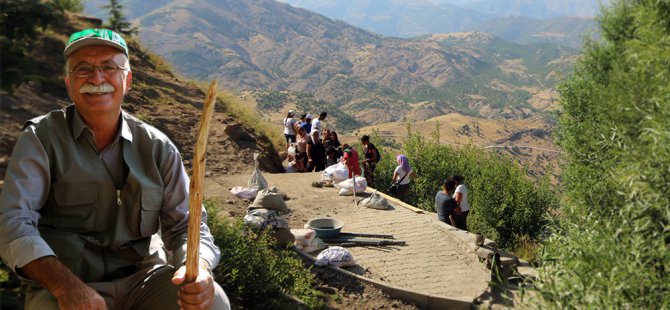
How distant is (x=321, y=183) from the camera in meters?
10.9

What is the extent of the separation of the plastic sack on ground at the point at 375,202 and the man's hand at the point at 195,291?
25.2ft

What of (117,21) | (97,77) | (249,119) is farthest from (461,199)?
(117,21)

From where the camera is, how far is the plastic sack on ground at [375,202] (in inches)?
377

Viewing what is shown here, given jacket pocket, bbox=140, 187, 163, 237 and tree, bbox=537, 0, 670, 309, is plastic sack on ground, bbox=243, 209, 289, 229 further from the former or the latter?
jacket pocket, bbox=140, 187, 163, 237

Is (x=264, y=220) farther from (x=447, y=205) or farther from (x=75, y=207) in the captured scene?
(x=75, y=207)

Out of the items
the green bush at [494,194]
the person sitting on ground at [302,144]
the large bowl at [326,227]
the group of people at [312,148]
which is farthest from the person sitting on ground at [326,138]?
the large bowl at [326,227]

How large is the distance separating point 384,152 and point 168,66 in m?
8.49

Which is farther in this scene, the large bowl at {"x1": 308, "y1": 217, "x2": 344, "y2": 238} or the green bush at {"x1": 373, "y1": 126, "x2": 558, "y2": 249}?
the green bush at {"x1": 373, "y1": 126, "x2": 558, "y2": 249}

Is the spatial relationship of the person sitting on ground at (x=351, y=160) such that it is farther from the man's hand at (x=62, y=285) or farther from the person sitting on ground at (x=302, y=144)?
the man's hand at (x=62, y=285)

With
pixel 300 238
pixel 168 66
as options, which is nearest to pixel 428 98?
pixel 168 66

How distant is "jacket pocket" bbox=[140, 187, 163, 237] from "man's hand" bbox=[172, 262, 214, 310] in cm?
38

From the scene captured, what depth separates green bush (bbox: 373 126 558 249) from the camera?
11625mm

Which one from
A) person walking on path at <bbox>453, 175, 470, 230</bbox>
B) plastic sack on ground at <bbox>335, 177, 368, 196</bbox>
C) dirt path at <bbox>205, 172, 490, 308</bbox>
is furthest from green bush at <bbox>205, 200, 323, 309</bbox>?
plastic sack on ground at <bbox>335, 177, 368, 196</bbox>

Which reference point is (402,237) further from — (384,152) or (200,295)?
(384,152)
